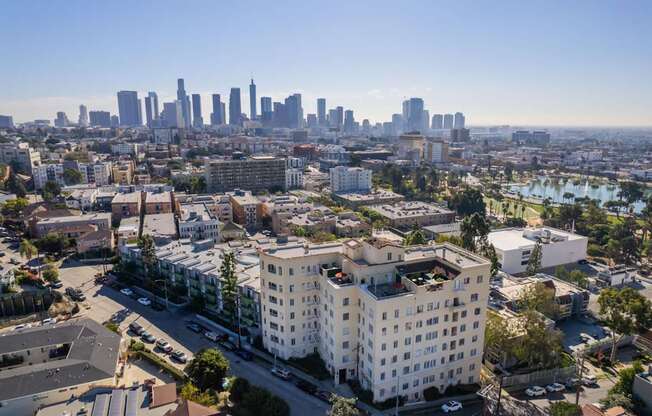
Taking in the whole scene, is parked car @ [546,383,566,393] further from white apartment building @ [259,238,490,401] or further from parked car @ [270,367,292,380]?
parked car @ [270,367,292,380]

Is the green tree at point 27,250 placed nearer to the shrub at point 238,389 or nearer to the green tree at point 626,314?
the shrub at point 238,389

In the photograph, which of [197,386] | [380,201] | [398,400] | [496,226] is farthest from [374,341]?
[380,201]

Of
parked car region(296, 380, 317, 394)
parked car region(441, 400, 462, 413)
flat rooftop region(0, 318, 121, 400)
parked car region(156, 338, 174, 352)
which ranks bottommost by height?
parked car region(441, 400, 462, 413)

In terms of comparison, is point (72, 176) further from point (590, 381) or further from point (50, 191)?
point (590, 381)

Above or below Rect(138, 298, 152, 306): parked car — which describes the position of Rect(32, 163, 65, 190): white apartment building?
above

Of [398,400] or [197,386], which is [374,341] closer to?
[398,400]

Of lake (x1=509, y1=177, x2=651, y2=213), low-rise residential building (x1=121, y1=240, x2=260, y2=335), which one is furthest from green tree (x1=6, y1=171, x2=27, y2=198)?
lake (x1=509, y1=177, x2=651, y2=213)
